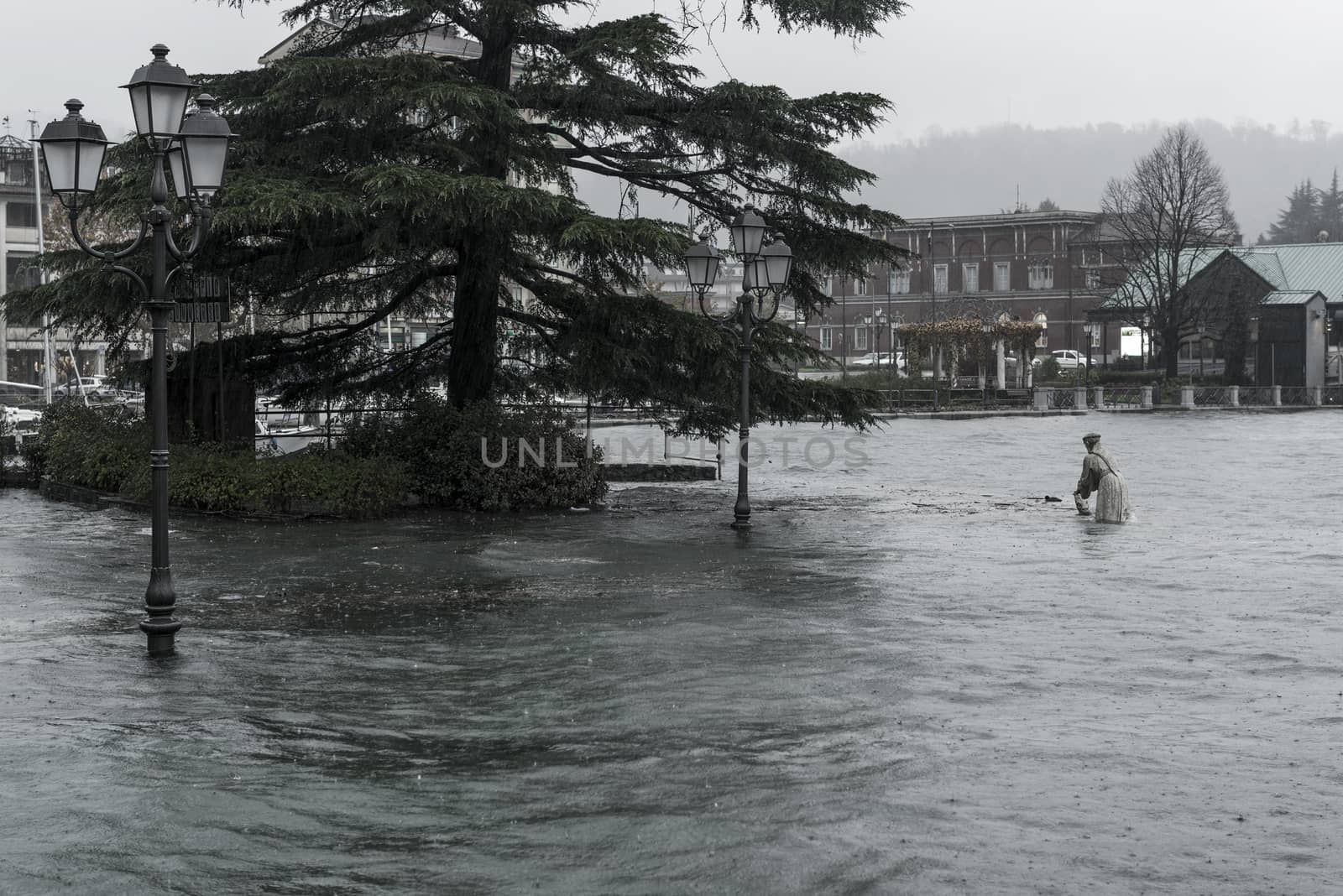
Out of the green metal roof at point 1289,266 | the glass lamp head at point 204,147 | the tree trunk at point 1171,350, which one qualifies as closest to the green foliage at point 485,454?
the glass lamp head at point 204,147

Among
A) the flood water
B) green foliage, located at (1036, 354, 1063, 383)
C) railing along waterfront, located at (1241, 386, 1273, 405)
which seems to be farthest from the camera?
green foliage, located at (1036, 354, 1063, 383)

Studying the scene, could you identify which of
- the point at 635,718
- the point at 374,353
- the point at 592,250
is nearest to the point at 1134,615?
the point at 635,718

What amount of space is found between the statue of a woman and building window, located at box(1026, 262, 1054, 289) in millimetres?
82259

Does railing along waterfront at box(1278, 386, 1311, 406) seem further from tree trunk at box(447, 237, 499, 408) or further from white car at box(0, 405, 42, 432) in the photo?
tree trunk at box(447, 237, 499, 408)

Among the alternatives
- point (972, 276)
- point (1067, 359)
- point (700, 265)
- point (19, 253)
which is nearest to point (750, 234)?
point (700, 265)

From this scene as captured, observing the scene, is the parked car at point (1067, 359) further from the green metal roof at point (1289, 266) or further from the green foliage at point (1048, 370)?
the green metal roof at point (1289, 266)

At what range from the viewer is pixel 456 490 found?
2064 cm

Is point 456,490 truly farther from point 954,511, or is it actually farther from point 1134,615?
point 1134,615

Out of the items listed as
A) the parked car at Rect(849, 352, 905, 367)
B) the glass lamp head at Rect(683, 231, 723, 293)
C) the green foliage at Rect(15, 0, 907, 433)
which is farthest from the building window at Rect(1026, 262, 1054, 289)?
the glass lamp head at Rect(683, 231, 723, 293)

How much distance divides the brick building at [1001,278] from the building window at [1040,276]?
0.19ft

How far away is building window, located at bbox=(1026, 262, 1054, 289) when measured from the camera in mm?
99062

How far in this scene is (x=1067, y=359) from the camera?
91875mm

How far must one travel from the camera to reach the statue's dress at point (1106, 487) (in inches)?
766

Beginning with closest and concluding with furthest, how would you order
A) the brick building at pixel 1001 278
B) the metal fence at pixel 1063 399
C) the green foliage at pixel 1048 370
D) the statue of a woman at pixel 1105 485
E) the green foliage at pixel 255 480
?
the green foliage at pixel 255 480
the statue of a woman at pixel 1105 485
the metal fence at pixel 1063 399
the green foliage at pixel 1048 370
the brick building at pixel 1001 278
